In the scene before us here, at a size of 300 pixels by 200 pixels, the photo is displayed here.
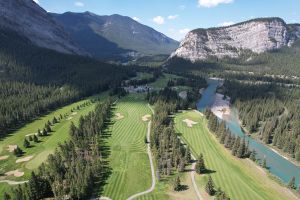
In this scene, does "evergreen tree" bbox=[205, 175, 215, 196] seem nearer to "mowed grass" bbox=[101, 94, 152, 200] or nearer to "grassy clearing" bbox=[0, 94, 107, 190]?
"mowed grass" bbox=[101, 94, 152, 200]

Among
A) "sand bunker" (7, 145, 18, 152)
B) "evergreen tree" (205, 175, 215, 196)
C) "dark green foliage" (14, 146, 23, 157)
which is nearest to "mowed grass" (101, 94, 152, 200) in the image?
"evergreen tree" (205, 175, 215, 196)

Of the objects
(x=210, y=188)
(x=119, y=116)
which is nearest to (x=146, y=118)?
(x=119, y=116)

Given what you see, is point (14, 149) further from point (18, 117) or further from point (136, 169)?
point (136, 169)

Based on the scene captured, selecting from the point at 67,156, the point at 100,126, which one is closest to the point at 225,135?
the point at 100,126

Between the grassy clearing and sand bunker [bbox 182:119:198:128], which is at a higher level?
sand bunker [bbox 182:119:198:128]

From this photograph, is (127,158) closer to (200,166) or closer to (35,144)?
(200,166)

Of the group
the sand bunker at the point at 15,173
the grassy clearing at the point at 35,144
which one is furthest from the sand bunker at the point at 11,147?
the sand bunker at the point at 15,173
